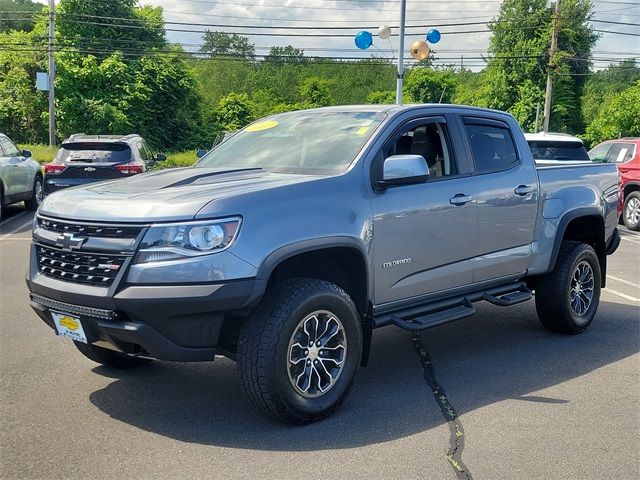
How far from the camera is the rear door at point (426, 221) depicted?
479 centimetres

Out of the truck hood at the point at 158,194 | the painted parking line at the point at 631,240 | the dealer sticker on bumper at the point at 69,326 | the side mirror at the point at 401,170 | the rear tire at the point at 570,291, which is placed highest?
the side mirror at the point at 401,170

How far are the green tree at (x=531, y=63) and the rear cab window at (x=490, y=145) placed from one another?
166 ft

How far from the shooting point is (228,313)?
4.02 meters

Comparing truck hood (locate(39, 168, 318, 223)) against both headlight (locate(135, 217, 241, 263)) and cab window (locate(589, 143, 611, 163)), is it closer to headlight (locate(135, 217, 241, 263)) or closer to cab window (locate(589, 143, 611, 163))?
headlight (locate(135, 217, 241, 263))

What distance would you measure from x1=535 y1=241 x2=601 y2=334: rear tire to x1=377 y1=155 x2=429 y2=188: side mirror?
230 cm

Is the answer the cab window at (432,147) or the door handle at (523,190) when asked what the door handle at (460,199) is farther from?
the door handle at (523,190)

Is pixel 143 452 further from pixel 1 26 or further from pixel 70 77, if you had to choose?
pixel 1 26

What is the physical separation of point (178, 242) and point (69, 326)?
0.88 meters

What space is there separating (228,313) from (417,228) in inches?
62.5

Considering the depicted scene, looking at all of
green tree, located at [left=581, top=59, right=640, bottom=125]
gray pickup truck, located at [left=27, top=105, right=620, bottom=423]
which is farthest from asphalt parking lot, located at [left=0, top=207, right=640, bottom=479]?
green tree, located at [left=581, top=59, right=640, bottom=125]

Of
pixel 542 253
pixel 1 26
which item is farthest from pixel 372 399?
pixel 1 26

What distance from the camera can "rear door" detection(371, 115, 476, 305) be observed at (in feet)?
15.7

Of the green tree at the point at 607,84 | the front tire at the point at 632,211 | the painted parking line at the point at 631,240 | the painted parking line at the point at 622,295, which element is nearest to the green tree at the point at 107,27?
the front tire at the point at 632,211

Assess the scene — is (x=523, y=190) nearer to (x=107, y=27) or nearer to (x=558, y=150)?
(x=558, y=150)
